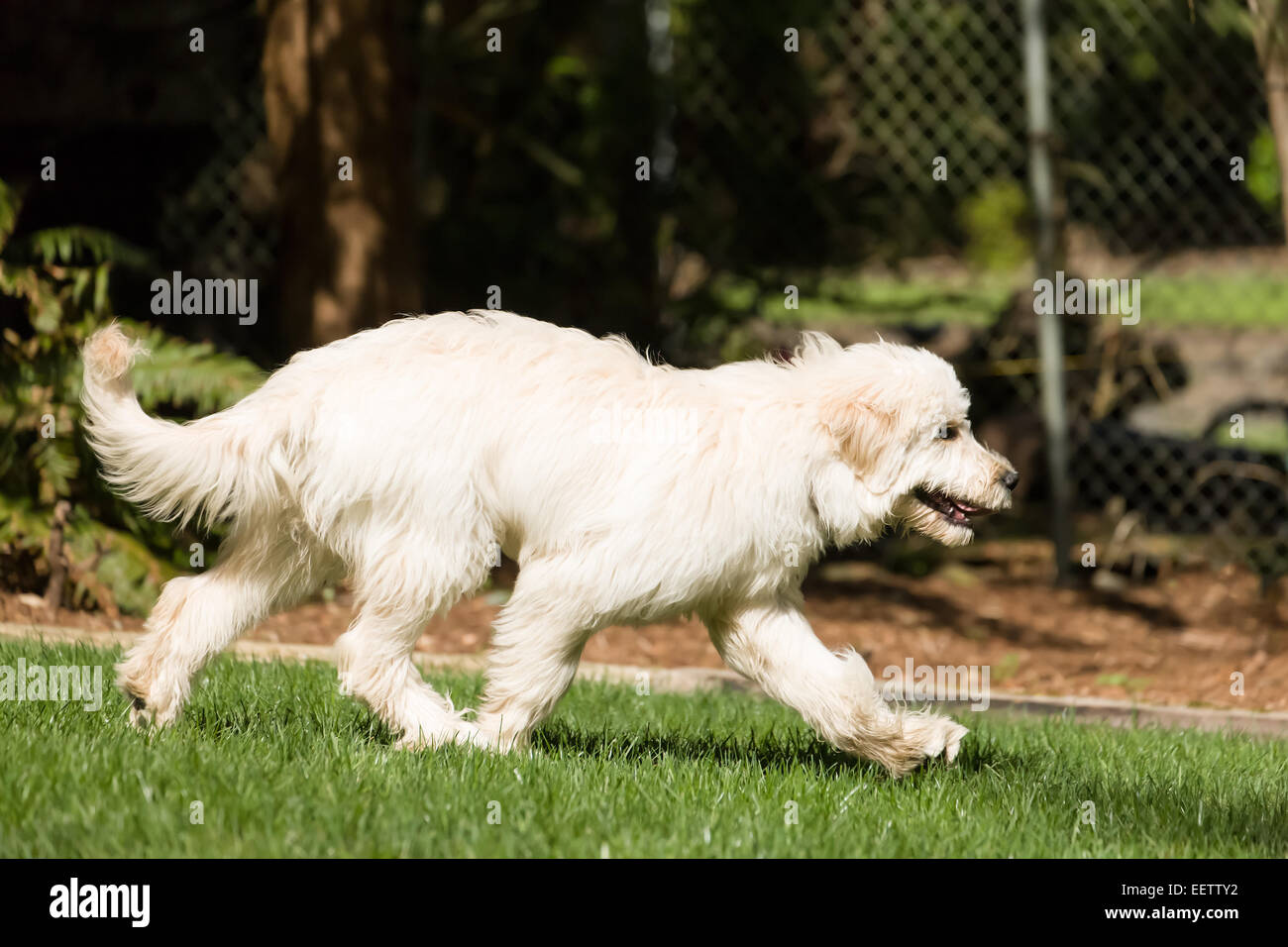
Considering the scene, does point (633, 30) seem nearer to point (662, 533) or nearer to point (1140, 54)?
point (1140, 54)

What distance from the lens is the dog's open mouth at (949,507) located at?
4812 mm

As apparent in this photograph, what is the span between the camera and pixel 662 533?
4.41 metres

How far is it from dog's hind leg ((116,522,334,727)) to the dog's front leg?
1.38 meters

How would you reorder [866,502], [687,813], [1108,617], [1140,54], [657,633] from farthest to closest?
[1140,54]
[1108,617]
[657,633]
[866,502]
[687,813]

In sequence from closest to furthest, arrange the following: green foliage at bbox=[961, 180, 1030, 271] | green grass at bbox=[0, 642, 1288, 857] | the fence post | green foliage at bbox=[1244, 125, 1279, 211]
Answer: green grass at bbox=[0, 642, 1288, 857] < the fence post < green foliage at bbox=[1244, 125, 1279, 211] < green foliage at bbox=[961, 180, 1030, 271]

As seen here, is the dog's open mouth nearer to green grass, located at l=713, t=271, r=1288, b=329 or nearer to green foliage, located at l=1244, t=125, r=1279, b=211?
green grass, located at l=713, t=271, r=1288, b=329

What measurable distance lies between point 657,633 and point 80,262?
3.73 meters

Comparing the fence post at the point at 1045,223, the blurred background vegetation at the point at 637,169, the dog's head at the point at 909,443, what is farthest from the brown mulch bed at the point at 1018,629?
the dog's head at the point at 909,443

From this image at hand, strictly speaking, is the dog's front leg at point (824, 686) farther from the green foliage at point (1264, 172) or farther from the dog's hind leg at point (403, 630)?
the green foliage at point (1264, 172)

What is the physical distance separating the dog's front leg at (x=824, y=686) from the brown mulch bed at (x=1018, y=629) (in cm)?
229

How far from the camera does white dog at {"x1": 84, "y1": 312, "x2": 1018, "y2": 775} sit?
14.7ft

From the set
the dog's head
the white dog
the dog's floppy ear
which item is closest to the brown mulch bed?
the white dog

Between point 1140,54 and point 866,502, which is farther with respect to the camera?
point 1140,54
